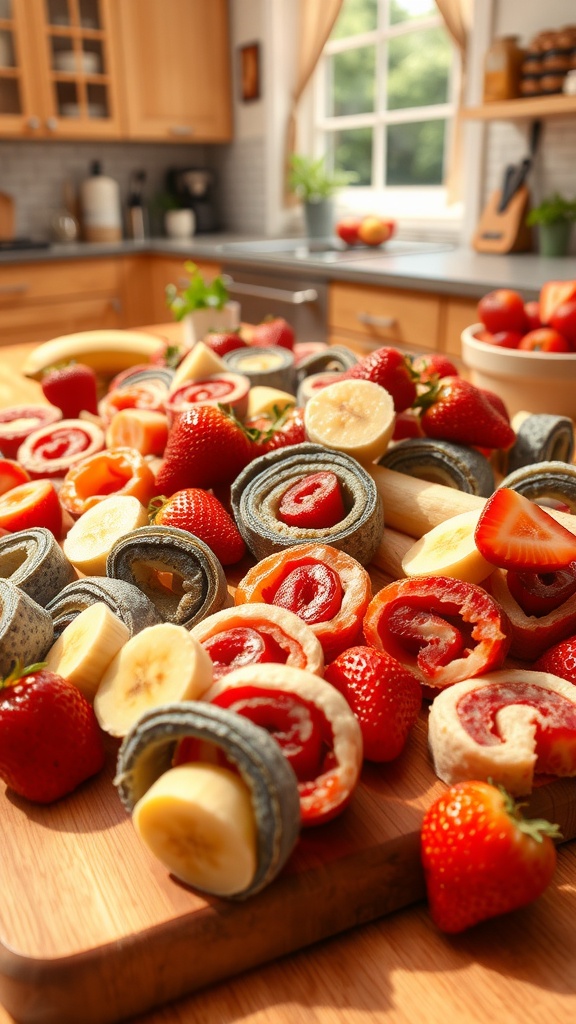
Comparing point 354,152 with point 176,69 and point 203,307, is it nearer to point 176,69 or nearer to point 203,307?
point 176,69

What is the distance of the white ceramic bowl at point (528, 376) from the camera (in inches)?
52.4

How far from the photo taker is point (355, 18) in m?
4.14

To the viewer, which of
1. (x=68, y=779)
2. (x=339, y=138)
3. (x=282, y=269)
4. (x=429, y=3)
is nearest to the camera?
(x=68, y=779)

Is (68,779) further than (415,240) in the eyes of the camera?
No

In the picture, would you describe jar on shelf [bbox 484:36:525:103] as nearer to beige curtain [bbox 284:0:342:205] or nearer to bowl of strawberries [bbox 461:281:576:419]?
beige curtain [bbox 284:0:342:205]

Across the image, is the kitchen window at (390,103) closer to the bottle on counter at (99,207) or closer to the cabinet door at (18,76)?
the bottle on counter at (99,207)

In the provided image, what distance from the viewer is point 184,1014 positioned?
52cm

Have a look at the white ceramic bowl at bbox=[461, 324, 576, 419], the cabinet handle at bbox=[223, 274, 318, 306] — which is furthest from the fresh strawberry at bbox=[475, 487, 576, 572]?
the cabinet handle at bbox=[223, 274, 318, 306]

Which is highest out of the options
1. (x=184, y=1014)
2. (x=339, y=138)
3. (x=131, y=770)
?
(x=339, y=138)

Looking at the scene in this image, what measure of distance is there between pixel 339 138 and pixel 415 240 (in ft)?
3.17

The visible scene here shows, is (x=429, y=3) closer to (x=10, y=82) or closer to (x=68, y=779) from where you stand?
(x=10, y=82)

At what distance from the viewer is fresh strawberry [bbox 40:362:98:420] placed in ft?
4.91

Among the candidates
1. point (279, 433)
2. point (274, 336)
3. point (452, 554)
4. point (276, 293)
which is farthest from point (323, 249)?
point (452, 554)

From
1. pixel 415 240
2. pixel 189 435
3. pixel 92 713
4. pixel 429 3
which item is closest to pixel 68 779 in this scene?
pixel 92 713
